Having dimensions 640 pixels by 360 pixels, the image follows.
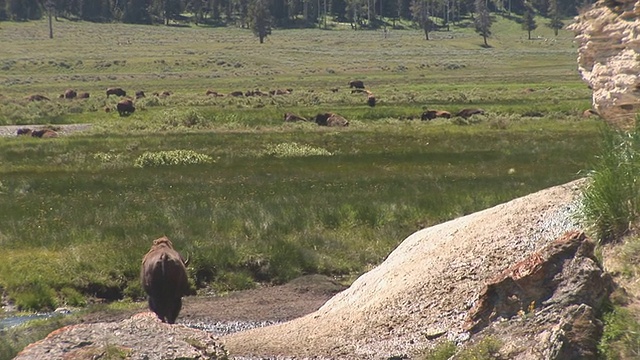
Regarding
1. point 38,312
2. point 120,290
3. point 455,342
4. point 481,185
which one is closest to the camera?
point 455,342

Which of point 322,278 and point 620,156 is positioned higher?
point 620,156

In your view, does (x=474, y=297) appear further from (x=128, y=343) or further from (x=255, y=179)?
(x=255, y=179)

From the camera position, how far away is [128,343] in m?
9.66

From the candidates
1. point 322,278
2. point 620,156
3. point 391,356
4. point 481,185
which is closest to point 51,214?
point 322,278

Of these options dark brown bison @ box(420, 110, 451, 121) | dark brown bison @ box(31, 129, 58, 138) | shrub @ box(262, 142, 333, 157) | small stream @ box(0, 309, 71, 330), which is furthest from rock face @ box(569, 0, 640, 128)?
dark brown bison @ box(420, 110, 451, 121)

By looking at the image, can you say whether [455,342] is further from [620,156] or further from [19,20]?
[19,20]

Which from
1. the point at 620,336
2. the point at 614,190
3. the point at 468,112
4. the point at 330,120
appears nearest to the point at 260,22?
the point at 468,112

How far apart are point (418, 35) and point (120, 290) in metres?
184

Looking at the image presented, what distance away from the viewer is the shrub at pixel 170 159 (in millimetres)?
37125

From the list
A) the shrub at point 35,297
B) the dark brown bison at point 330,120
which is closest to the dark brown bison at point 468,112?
the dark brown bison at point 330,120

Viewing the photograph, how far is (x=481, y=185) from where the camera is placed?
29125 millimetres

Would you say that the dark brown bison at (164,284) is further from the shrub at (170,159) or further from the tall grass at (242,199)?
the shrub at (170,159)

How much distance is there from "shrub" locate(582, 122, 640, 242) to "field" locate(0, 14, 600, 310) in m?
4.76

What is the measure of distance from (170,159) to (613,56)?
1030 inches
